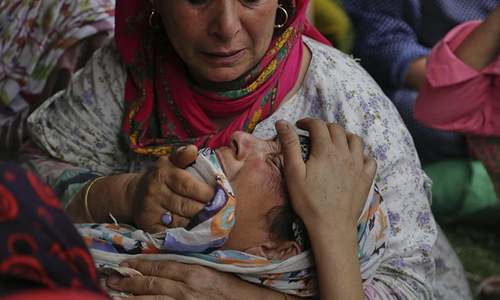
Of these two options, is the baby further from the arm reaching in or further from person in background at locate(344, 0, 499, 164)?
person in background at locate(344, 0, 499, 164)

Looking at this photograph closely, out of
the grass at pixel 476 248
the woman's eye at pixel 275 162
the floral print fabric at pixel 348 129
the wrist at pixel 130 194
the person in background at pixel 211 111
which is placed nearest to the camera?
the woman's eye at pixel 275 162

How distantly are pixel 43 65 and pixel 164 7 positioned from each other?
1107mm

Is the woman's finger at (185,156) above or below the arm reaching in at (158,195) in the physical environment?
above

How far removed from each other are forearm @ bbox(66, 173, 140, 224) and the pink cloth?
1.33 m

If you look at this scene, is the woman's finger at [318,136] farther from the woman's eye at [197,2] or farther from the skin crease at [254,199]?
the woman's eye at [197,2]

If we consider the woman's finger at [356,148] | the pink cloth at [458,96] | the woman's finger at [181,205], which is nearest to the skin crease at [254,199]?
the woman's finger at [181,205]

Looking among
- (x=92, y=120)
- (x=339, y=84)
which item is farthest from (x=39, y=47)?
(x=339, y=84)

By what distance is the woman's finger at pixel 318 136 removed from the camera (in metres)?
2.34

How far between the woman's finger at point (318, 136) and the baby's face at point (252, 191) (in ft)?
0.36

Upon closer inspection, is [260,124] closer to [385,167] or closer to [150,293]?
[385,167]

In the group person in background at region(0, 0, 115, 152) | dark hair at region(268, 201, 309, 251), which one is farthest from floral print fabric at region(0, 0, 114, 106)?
dark hair at region(268, 201, 309, 251)

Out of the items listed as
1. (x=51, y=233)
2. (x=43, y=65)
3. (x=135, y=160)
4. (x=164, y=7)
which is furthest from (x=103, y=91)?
(x=51, y=233)

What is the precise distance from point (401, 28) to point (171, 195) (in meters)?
2.57

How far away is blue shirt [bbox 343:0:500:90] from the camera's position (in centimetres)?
433
